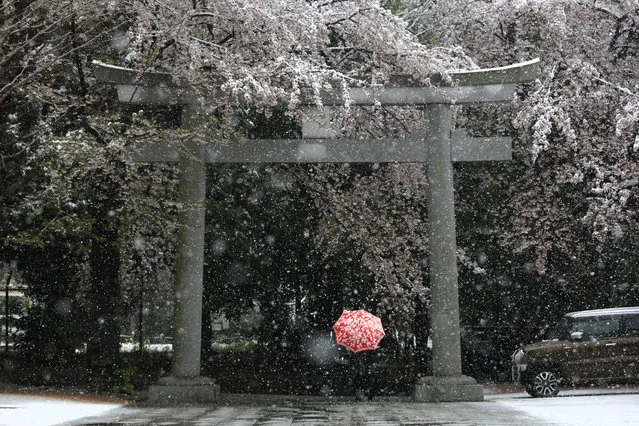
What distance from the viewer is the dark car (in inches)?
651

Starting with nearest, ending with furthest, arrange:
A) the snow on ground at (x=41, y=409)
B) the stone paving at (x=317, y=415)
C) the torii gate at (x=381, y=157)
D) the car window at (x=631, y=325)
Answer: the stone paving at (x=317, y=415), the snow on ground at (x=41, y=409), the torii gate at (x=381, y=157), the car window at (x=631, y=325)

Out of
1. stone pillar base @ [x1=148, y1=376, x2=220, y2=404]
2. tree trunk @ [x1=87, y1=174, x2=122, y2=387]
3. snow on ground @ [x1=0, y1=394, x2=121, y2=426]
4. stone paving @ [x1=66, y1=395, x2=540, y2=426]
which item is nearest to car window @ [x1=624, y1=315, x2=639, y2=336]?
stone paving @ [x1=66, y1=395, x2=540, y2=426]

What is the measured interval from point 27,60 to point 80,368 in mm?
12218

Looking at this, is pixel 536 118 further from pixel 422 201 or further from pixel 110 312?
pixel 110 312

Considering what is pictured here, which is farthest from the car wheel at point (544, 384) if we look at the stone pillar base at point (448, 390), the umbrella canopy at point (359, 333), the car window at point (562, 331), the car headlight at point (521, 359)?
the umbrella canopy at point (359, 333)

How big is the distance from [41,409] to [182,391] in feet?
8.93

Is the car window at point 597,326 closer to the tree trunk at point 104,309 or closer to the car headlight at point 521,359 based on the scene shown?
the car headlight at point 521,359

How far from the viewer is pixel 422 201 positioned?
19.2 m

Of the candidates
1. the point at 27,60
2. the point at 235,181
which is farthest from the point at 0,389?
the point at 27,60

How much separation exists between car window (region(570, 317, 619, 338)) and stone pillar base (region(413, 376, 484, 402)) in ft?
11.3

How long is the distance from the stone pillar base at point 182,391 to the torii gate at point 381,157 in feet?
0.08

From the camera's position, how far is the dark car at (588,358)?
16547mm

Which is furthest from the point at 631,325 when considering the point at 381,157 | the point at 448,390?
the point at 381,157

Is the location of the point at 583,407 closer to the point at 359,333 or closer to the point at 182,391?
the point at 359,333
